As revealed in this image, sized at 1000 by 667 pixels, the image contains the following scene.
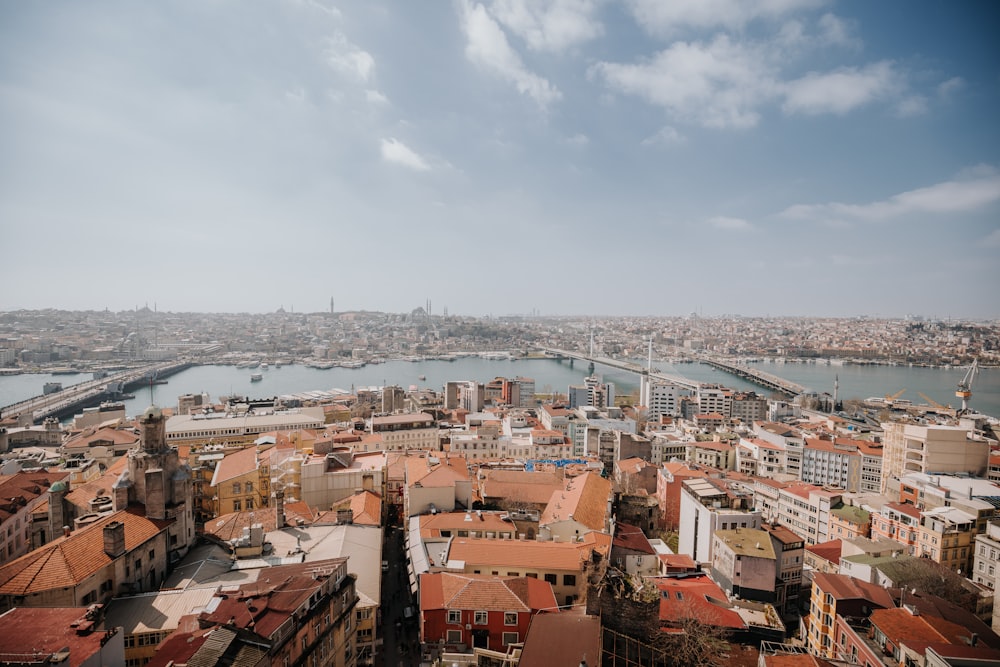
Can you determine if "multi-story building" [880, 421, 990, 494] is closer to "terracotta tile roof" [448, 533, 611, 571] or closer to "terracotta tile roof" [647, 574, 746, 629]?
"terracotta tile roof" [647, 574, 746, 629]

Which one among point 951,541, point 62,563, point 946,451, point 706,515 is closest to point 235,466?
point 62,563

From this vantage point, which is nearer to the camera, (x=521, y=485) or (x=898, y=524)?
(x=898, y=524)

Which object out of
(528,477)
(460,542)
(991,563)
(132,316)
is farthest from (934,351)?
(132,316)

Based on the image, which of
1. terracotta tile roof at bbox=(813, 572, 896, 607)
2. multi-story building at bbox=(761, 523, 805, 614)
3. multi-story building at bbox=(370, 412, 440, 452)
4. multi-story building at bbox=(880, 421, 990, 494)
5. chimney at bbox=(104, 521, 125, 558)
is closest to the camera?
chimney at bbox=(104, 521, 125, 558)

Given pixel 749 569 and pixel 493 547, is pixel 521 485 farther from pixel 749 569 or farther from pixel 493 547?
pixel 749 569

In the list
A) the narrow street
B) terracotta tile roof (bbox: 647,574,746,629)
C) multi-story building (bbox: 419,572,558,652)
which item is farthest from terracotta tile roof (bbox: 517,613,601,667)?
the narrow street

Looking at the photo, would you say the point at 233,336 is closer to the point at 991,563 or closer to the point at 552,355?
the point at 552,355
